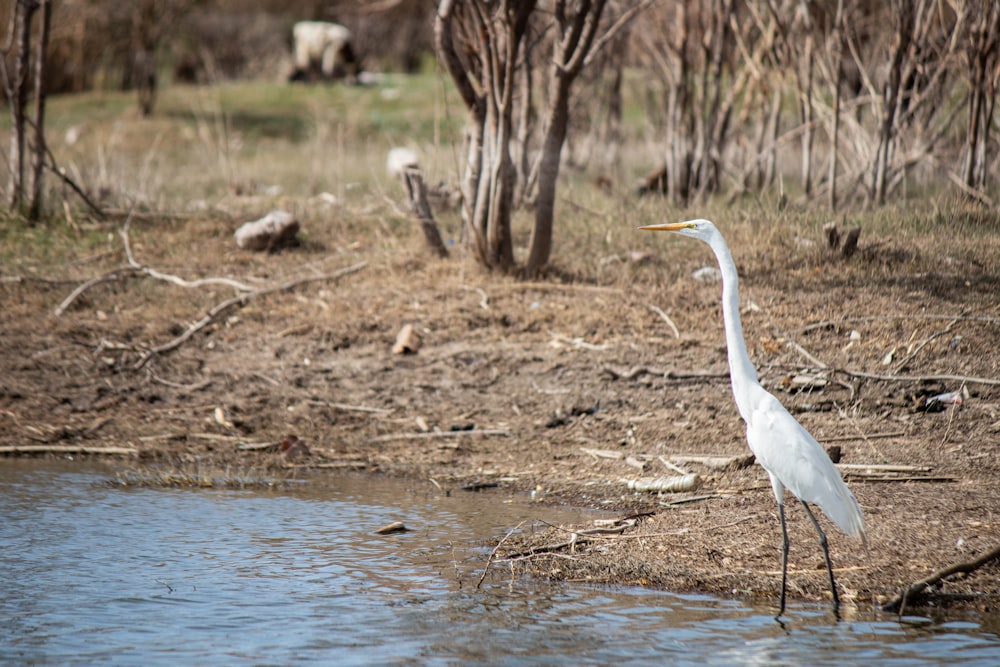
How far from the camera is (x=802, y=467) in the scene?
4.43m

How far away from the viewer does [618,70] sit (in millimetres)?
15445

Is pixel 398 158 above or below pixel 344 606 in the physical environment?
above

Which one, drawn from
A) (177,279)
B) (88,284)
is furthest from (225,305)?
(88,284)

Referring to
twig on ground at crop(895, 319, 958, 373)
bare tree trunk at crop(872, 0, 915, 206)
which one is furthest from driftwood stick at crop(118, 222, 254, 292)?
bare tree trunk at crop(872, 0, 915, 206)

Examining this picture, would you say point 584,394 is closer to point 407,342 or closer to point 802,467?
point 407,342

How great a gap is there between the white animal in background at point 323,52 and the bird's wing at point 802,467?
28.3m

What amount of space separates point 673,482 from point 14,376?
16.9 ft

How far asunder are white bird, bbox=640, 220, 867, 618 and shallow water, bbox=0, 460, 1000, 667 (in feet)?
1.22

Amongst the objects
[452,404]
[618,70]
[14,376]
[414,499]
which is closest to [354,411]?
[452,404]

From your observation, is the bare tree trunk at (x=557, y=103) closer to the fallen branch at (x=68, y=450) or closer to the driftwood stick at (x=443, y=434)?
the driftwood stick at (x=443, y=434)

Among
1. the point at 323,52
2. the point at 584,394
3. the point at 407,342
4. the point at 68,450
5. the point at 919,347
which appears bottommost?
the point at 68,450

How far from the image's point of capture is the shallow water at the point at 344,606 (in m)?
3.90

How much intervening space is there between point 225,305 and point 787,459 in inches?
221

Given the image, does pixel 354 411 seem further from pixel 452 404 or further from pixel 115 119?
pixel 115 119
